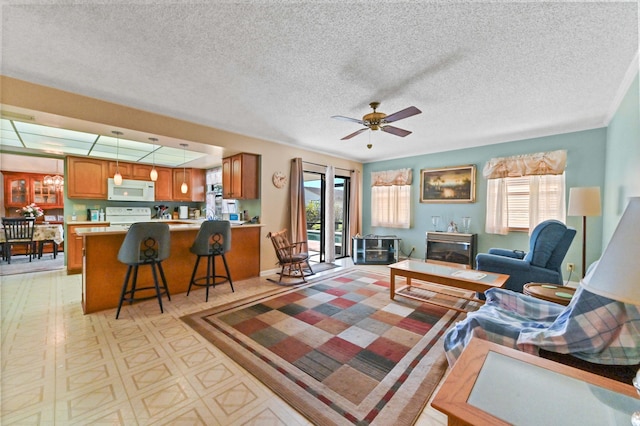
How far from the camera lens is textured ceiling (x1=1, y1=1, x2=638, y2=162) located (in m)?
1.68

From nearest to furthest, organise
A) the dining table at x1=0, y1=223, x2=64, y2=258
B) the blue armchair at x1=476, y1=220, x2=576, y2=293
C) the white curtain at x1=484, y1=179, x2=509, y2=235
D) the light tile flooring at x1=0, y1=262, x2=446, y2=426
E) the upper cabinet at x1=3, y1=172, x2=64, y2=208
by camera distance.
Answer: the light tile flooring at x1=0, y1=262, x2=446, y2=426 → the blue armchair at x1=476, y1=220, x2=576, y2=293 → the white curtain at x1=484, y1=179, x2=509, y2=235 → the dining table at x1=0, y1=223, x2=64, y2=258 → the upper cabinet at x1=3, y1=172, x2=64, y2=208

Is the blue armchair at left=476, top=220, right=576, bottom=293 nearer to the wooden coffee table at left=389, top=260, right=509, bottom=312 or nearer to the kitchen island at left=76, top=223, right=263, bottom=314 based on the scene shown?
the wooden coffee table at left=389, top=260, right=509, bottom=312

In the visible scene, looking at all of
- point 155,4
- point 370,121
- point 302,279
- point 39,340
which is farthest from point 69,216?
point 370,121

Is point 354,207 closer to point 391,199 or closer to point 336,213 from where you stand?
point 336,213

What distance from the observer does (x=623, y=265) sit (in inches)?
29.3

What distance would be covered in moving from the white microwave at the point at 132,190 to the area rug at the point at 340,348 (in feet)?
14.6

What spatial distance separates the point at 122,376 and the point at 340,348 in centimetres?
163

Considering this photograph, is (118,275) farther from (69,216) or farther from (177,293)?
(69,216)

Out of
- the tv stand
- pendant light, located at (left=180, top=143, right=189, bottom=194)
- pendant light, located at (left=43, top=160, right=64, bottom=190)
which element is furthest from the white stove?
the tv stand

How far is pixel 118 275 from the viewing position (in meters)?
3.14

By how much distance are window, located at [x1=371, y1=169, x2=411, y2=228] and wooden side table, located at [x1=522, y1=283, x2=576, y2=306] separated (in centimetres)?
347

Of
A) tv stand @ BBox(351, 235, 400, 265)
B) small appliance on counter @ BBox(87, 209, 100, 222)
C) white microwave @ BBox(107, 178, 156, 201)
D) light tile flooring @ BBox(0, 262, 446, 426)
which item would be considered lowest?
light tile flooring @ BBox(0, 262, 446, 426)

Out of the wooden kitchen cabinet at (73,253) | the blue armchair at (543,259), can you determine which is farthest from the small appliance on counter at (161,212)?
the blue armchair at (543,259)

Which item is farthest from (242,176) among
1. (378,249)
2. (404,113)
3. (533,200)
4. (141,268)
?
(533,200)
